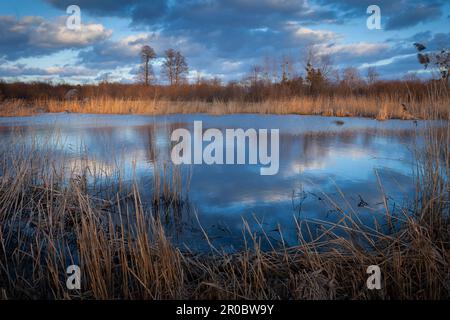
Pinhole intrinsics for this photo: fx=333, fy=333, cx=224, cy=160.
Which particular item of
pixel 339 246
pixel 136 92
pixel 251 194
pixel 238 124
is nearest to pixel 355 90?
pixel 238 124

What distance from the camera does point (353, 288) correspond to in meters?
1.98

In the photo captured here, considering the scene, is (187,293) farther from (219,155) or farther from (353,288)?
(219,155)

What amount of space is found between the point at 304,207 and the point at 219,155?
2.52 metres

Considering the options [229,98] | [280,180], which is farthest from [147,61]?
[280,180]
